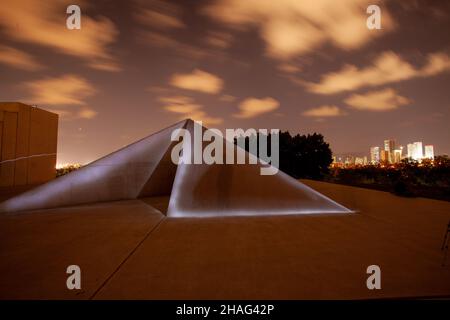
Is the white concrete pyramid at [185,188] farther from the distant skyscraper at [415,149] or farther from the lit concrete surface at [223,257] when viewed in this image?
the distant skyscraper at [415,149]

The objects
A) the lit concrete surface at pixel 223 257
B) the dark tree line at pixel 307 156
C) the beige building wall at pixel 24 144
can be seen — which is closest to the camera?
the lit concrete surface at pixel 223 257

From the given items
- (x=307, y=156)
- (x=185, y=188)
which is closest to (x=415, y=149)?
(x=307, y=156)

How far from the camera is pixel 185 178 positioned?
680cm

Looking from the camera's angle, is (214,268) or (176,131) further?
(176,131)

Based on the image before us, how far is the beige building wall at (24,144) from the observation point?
16484 mm

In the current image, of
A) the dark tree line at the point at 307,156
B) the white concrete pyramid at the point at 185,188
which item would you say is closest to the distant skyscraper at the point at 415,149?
the dark tree line at the point at 307,156

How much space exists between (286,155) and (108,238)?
2253 cm

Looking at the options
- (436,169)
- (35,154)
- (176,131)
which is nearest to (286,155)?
(436,169)

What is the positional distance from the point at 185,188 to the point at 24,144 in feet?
58.5

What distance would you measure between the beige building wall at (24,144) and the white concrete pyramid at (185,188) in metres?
13.2

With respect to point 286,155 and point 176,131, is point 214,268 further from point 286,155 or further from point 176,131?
point 286,155

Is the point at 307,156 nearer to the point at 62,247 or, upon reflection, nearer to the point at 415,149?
the point at 62,247

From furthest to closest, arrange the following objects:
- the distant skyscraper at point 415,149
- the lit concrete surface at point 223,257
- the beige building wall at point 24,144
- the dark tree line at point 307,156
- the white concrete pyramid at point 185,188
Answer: the distant skyscraper at point 415,149 → the dark tree line at point 307,156 → the beige building wall at point 24,144 → the white concrete pyramid at point 185,188 → the lit concrete surface at point 223,257

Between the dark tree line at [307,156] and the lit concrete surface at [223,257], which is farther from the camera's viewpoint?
the dark tree line at [307,156]
